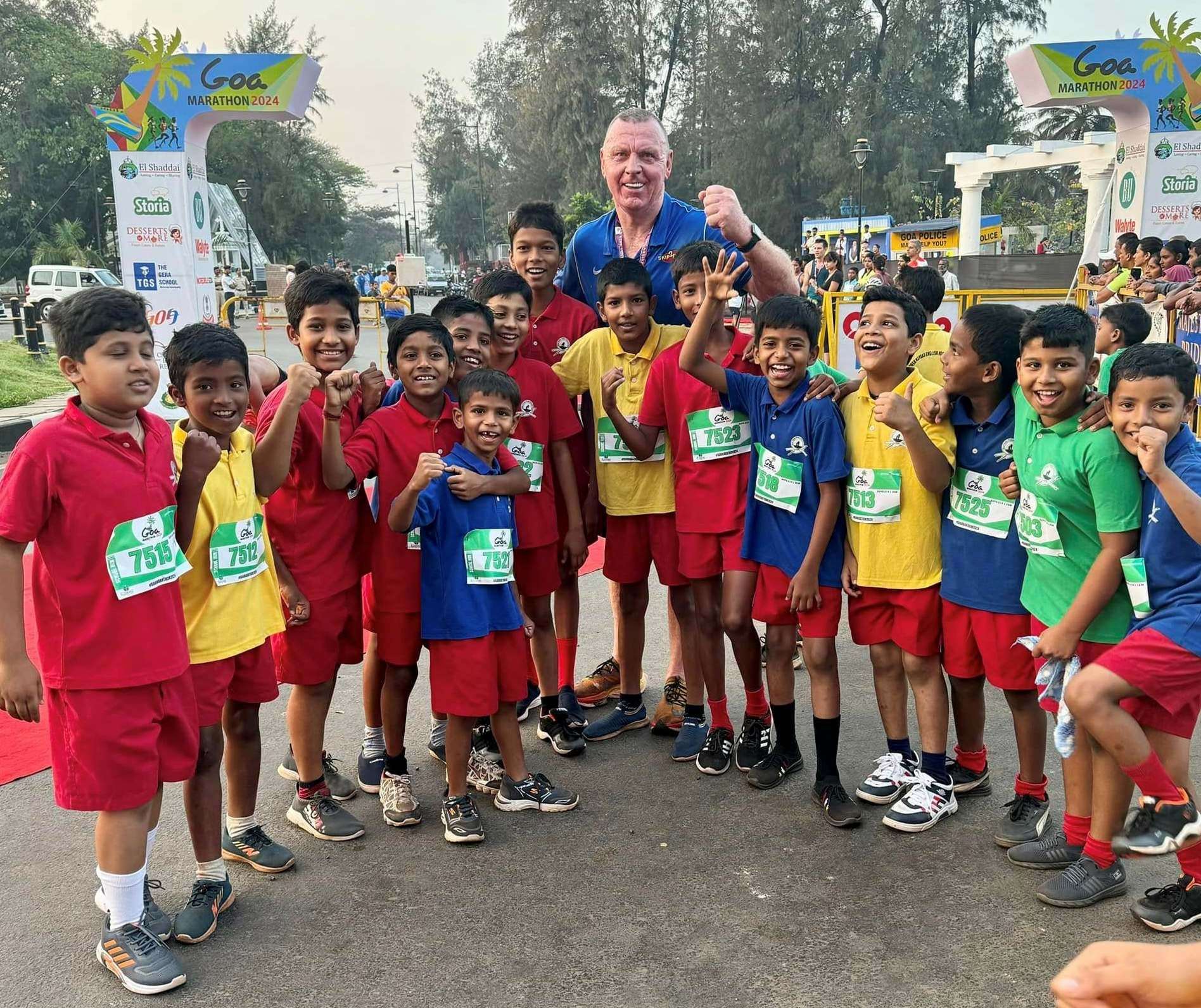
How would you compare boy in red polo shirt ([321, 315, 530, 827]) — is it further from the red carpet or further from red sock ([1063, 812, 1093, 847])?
red sock ([1063, 812, 1093, 847])

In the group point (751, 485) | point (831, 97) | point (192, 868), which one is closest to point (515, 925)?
point (192, 868)

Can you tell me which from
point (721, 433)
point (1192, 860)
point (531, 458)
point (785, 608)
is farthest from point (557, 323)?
point (1192, 860)

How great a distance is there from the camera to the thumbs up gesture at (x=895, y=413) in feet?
10.3

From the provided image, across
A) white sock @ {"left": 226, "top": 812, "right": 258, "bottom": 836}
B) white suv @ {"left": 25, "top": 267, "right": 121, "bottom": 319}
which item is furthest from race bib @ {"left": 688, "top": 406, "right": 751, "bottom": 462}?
white suv @ {"left": 25, "top": 267, "right": 121, "bottom": 319}

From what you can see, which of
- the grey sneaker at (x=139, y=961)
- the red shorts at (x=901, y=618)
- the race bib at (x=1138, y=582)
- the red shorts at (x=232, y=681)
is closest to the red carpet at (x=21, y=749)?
the red shorts at (x=232, y=681)

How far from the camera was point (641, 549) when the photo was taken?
13.7 ft

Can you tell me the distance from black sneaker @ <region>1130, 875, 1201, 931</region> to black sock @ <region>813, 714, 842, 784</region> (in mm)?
1006

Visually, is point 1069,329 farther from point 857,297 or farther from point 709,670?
point 857,297

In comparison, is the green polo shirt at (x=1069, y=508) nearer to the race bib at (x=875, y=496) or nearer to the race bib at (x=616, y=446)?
the race bib at (x=875, y=496)

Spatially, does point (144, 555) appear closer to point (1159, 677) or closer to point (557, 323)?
point (557, 323)

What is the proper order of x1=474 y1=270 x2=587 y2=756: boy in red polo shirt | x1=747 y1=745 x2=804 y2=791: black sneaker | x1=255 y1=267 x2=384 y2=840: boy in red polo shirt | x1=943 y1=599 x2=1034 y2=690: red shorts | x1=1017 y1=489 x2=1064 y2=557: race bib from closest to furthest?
x1=1017 y1=489 x2=1064 y2=557: race bib
x1=943 y1=599 x2=1034 y2=690: red shorts
x1=255 y1=267 x2=384 y2=840: boy in red polo shirt
x1=747 y1=745 x2=804 y2=791: black sneaker
x1=474 y1=270 x2=587 y2=756: boy in red polo shirt

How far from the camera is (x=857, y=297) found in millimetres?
12617

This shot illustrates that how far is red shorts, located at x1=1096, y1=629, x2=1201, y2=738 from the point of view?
2.65 meters

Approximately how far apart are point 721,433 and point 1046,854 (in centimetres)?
176
